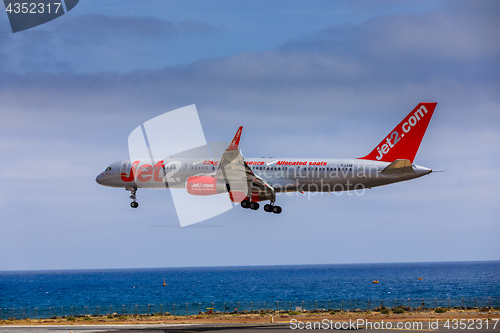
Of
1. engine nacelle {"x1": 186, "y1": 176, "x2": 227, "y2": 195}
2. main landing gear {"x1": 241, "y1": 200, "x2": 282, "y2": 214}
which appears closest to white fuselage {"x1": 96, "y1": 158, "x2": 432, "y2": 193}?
Answer: main landing gear {"x1": 241, "y1": 200, "x2": 282, "y2": 214}

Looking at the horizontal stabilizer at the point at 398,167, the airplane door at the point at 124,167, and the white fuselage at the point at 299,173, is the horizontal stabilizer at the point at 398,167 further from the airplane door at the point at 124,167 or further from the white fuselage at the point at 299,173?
the airplane door at the point at 124,167

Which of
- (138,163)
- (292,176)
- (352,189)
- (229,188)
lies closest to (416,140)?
(352,189)

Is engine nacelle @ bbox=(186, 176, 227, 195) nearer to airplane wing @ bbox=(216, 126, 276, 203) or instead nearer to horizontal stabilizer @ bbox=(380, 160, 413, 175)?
airplane wing @ bbox=(216, 126, 276, 203)

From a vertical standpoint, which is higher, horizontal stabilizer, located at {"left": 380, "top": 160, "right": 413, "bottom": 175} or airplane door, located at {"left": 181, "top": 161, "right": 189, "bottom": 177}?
airplane door, located at {"left": 181, "top": 161, "right": 189, "bottom": 177}

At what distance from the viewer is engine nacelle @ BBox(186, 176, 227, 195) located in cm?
5075

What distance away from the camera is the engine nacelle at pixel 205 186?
5075 centimetres

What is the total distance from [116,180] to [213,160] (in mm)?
11577

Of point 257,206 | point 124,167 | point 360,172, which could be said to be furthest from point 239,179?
point 124,167

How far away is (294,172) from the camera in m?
52.5

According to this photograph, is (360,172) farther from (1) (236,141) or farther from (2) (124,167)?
(2) (124,167)

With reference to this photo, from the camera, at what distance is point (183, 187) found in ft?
183

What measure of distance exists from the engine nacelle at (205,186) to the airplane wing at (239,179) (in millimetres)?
602

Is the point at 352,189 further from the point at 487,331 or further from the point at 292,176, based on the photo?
the point at 487,331

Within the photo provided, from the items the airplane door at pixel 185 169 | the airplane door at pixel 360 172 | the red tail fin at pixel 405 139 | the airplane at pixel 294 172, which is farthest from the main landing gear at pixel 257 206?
the red tail fin at pixel 405 139
